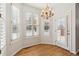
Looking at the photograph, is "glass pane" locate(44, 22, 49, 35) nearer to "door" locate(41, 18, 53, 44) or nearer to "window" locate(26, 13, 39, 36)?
"door" locate(41, 18, 53, 44)

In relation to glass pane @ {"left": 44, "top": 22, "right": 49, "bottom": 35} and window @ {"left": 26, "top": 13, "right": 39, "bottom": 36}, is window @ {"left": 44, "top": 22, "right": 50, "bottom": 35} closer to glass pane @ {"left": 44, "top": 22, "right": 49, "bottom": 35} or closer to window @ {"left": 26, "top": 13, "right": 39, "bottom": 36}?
glass pane @ {"left": 44, "top": 22, "right": 49, "bottom": 35}

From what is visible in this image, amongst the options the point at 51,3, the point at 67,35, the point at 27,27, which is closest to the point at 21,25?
the point at 27,27

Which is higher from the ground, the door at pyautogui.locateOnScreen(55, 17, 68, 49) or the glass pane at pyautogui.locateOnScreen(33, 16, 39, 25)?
the glass pane at pyautogui.locateOnScreen(33, 16, 39, 25)

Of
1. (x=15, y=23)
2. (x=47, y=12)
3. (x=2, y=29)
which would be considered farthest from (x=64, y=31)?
(x=2, y=29)

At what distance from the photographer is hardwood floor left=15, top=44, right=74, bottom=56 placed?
2014 millimetres

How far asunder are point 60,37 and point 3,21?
90cm

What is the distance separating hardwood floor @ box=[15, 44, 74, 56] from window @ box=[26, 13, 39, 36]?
0.21 m

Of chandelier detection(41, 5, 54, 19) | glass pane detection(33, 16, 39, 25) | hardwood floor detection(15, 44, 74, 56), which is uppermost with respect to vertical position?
chandelier detection(41, 5, 54, 19)

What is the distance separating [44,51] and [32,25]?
0.44 metres

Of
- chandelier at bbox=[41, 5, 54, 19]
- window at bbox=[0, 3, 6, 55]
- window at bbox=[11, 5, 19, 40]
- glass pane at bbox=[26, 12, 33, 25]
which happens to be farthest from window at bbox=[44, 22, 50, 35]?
window at bbox=[0, 3, 6, 55]

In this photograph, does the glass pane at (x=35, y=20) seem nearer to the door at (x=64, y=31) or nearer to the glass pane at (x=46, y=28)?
the glass pane at (x=46, y=28)

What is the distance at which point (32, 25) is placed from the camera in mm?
2041

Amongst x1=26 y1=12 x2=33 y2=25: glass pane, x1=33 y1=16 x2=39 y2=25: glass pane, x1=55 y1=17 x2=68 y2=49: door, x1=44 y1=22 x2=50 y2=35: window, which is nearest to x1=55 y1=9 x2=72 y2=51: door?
x1=55 y1=17 x2=68 y2=49: door

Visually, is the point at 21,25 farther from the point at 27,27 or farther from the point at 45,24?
the point at 45,24
